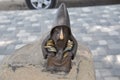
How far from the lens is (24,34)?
15.9 ft

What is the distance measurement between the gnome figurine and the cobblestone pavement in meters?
1.17

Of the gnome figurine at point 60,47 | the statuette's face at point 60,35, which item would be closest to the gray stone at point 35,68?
the gnome figurine at point 60,47

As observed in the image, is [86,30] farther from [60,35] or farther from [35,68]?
[60,35]

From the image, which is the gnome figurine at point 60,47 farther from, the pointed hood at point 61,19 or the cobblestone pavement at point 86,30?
the cobblestone pavement at point 86,30

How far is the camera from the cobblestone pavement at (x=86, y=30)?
153 inches

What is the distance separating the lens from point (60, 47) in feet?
7.80

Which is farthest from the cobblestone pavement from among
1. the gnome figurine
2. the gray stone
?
the gnome figurine

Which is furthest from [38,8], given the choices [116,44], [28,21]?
[116,44]

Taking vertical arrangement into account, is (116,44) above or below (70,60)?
below

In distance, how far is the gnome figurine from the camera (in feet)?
7.53

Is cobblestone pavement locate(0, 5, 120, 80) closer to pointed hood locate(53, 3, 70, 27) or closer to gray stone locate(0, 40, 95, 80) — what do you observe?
gray stone locate(0, 40, 95, 80)

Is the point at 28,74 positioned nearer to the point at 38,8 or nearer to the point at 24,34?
the point at 24,34

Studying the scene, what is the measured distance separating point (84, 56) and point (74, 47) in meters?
0.38

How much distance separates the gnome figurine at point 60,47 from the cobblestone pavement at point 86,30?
3.85 ft
